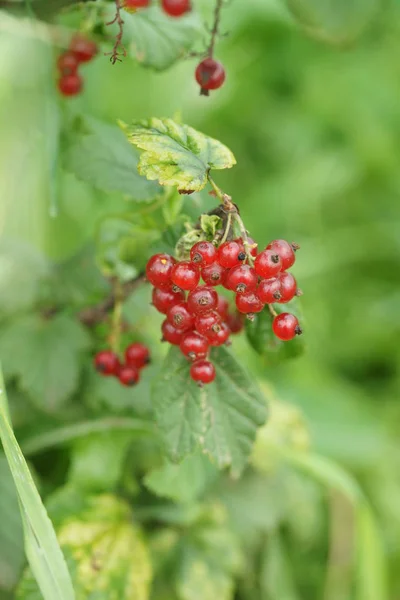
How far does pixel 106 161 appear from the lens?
106cm

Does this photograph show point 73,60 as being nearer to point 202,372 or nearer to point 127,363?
point 127,363

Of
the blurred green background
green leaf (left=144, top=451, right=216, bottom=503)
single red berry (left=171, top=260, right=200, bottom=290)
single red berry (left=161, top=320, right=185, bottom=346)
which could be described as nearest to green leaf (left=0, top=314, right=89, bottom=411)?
green leaf (left=144, top=451, right=216, bottom=503)

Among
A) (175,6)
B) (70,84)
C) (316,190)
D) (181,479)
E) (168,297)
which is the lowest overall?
(181,479)

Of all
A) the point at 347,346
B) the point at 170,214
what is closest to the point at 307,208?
the point at 347,346

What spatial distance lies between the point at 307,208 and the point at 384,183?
0.33 m

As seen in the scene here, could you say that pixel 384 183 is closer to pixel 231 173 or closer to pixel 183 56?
pixel 231 173

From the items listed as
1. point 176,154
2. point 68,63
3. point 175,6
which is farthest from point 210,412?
point 68,63

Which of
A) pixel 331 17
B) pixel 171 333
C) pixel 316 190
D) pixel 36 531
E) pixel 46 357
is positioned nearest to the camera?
pixel 36 531

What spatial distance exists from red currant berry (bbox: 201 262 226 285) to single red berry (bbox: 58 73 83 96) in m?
0.58

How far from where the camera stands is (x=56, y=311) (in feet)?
4.25

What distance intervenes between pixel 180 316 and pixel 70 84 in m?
0.58

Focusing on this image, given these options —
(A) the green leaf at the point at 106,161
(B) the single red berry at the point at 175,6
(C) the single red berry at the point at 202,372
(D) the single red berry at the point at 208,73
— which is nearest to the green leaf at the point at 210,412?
(C) the single red berry at the point at 202,372

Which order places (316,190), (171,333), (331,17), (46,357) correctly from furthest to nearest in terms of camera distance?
1. (316,190)
2. (46,357)
3. (331,17)
4. (171,333)

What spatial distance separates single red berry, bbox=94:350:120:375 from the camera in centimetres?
112
